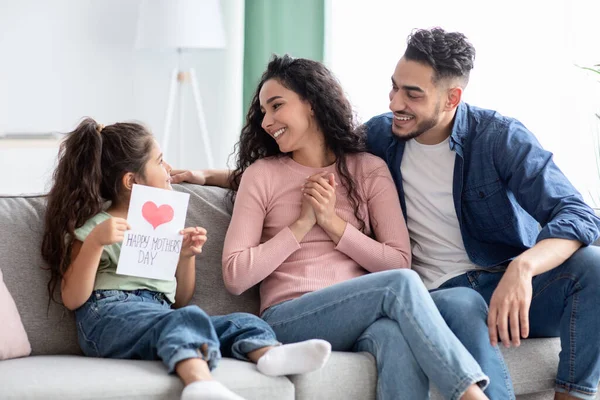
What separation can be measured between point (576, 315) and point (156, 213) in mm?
1046

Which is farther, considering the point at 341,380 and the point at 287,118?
the point at 287,118

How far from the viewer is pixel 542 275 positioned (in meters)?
2.17

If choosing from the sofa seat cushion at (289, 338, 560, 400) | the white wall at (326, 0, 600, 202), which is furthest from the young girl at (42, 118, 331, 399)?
the white wall at (326, 0, 600, 202)

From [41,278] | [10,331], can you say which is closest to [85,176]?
[41,278]

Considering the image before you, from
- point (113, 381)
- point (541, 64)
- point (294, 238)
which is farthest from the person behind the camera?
point (541, 64)

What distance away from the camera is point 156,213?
2.07 m

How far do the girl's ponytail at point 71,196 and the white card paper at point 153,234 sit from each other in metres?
0.13

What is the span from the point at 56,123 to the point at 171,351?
119 inches

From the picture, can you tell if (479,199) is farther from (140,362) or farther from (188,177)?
(140,362)

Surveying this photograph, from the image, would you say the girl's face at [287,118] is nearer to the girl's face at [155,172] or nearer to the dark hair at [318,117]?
the dark hair at [318,117]

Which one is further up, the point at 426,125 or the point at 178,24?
the point at 178,24

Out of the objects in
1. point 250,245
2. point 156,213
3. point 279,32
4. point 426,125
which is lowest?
point 250,245

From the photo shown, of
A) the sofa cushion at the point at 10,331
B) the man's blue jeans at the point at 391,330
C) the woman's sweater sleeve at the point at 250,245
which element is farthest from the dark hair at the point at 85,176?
the man's blue jeans at the point at 391,330

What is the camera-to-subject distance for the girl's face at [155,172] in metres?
2.17
